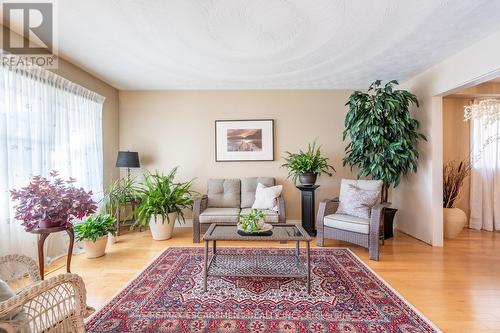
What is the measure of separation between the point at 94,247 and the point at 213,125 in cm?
265

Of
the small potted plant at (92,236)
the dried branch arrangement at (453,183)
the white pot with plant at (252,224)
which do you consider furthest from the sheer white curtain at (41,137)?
the dried branch arrangement at (453,183)

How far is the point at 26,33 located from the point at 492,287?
219 inches

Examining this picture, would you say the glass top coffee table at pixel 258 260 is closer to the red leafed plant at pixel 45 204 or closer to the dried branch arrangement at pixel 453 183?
the red leafed plant at pixel 45 204

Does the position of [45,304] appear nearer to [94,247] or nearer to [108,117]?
[94,247]

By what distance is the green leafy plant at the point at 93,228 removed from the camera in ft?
9.35

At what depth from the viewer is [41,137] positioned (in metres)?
2.62

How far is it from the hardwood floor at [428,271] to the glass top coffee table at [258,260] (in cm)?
69

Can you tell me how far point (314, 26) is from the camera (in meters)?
2.28

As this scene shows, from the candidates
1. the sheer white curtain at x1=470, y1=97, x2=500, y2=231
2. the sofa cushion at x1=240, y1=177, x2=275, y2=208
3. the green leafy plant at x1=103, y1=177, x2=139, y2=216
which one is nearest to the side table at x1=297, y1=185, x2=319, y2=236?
the sofa cushion at x1=240, y1=177, x2=275, y2=208

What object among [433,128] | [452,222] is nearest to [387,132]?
[433,128]

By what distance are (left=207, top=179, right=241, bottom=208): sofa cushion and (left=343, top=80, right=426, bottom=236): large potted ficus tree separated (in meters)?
2.19

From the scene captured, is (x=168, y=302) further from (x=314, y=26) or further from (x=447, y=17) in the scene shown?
(x=447, y=17)

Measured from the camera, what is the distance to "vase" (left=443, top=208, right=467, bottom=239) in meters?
3.49

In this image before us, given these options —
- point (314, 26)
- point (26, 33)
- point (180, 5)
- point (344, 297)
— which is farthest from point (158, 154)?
point (344, 297)
